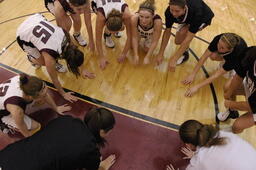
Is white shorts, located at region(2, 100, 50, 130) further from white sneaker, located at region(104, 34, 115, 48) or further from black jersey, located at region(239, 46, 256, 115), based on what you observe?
black jersey, located at region(239, 46, 256, 115)

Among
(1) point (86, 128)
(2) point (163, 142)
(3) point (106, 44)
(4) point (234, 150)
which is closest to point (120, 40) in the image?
(3) point (106, 44)

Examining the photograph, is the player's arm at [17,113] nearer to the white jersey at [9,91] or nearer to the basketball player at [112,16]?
the white jersey at [9,91]

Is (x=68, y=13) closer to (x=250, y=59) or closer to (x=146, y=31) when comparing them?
(x=146, y=31)

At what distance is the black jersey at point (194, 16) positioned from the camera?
2.00m

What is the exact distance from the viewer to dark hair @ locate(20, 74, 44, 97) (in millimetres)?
1447

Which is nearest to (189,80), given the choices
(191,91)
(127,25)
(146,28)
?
(191,91)

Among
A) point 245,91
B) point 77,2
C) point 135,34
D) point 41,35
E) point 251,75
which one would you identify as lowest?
point 245,91

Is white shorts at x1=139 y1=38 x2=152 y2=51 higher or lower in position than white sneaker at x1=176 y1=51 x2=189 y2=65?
higher

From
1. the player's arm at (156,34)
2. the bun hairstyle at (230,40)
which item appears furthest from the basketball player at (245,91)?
the player's arm at (156,34)

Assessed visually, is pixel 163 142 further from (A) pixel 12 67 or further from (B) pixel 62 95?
(A) pixel 12 67

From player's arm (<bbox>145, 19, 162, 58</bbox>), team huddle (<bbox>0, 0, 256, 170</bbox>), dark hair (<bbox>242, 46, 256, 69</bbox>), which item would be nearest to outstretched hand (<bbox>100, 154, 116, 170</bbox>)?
team huddle (<bbox>0, 0, 256, 170</bbox>)

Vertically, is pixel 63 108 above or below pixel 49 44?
below

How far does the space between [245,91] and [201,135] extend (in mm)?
710

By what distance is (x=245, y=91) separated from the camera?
69.5 inches
